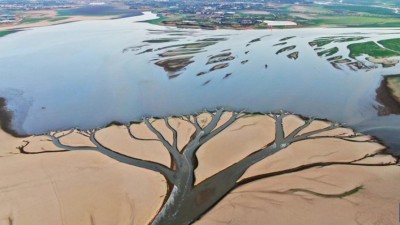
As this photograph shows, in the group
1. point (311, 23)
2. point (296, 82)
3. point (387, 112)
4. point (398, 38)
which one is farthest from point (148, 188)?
point (311, 23)

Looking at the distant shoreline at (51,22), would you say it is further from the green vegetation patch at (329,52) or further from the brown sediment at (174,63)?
the green vegetation patch at (329,52)

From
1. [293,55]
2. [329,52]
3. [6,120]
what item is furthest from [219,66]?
[6,120]

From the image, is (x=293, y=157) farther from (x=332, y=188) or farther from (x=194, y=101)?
(x=194, y=101)

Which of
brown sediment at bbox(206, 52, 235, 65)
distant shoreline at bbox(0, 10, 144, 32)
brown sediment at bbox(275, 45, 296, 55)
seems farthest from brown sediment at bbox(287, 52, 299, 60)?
distant shoreline at bbox(0, 10, 144, 32)

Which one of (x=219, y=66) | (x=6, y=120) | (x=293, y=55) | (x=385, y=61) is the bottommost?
(x=6, y=120)

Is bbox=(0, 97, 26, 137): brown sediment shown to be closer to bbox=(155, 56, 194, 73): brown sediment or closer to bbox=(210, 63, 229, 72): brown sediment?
bbox=(155, 56, 194, 73): brown sediment

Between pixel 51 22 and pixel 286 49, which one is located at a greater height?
pixel 286 49

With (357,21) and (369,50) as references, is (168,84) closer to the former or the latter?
(369,50)
